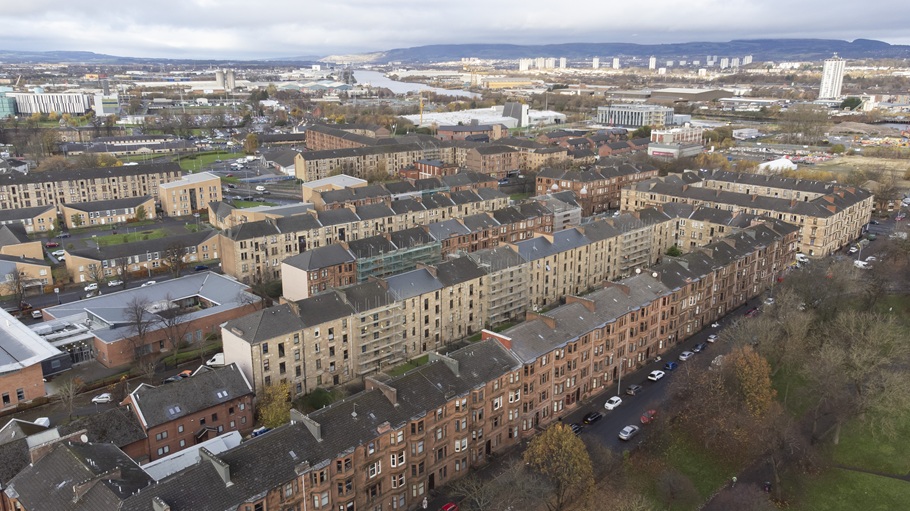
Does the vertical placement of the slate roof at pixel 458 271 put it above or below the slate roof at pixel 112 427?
above

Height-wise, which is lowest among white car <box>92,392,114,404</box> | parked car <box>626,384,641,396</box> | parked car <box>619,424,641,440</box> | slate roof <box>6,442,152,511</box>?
white car <box>92,392,114,404</box>

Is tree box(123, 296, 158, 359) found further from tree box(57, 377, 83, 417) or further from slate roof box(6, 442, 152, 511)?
slate roof box(6, 442, 152, 511)

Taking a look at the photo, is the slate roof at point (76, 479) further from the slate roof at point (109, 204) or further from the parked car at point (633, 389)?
the slate roof at point (109, 204)

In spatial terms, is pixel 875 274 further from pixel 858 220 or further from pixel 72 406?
pixel 72 406

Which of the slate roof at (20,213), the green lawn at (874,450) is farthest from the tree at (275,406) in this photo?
the slate roof at (20,213)

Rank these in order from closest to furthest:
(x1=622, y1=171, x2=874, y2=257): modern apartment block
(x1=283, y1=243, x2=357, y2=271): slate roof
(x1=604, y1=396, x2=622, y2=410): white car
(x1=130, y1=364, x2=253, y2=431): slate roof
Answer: (x1=130, y1=364, x2=253, y2=431): slate roof → (x1=604, y1=396, x2=622, y2=410): white car → (x1=283, y1=243, x2=357, y2=271): slate roof → (x1=622, y1=171, x2=874, y2=257): modern apartment block

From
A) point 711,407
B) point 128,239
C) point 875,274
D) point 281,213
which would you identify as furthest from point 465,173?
point 711,407

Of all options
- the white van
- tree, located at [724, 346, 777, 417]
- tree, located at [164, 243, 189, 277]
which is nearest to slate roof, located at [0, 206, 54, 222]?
tree, located at [164, 243, 189, 277]
